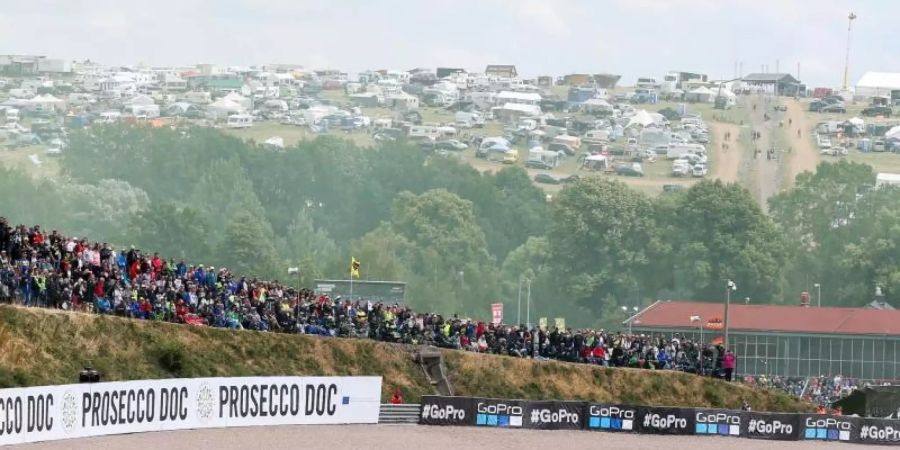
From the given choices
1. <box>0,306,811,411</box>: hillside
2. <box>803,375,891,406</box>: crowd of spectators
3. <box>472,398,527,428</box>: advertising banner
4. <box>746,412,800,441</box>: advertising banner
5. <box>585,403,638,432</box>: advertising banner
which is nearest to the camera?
<box>0,306,811,411</box>: hillside

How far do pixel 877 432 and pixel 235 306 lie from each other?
23.6m

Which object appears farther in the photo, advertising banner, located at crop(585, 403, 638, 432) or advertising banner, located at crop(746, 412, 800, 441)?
advertising banner, located at crop(746, 412, 800, 441)

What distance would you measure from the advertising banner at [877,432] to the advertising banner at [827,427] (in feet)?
0.71

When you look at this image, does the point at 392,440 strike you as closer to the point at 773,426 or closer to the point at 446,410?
the point at 446,410

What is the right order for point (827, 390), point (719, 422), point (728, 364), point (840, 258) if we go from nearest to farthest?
point (719, 422) < point (728, 364) < point (827, 390) < point (840, 258)

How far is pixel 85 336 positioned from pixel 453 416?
12642 mm

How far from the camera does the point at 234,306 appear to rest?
62594mm

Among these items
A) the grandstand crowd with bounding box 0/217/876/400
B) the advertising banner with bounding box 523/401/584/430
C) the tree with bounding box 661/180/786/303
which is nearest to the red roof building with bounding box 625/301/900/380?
the grandstand crowd with bounding box 0/217/876/400

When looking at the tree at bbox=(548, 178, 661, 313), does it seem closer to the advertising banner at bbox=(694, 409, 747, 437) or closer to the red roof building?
the red roof building

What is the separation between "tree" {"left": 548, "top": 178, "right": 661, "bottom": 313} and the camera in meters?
171

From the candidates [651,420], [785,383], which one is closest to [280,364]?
[651,420]

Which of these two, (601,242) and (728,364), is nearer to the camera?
(728,364)

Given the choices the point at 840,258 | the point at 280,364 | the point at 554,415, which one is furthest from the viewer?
the point at 840,258

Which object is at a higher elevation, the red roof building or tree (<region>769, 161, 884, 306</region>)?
the red roof building
